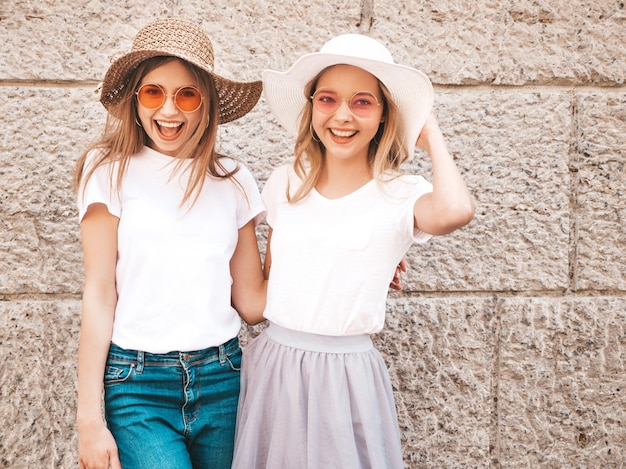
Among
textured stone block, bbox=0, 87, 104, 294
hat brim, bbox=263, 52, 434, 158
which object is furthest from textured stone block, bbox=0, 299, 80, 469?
hat brim, bbox=263, 52, 434, 158

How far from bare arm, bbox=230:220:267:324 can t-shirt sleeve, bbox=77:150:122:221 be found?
17.4 inches

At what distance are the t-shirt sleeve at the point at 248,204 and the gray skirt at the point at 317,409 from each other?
41 centimetres

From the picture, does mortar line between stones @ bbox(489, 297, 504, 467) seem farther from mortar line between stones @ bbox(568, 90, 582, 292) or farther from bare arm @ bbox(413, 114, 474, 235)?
bare arm @ bbox(413, 114, 474, 235)

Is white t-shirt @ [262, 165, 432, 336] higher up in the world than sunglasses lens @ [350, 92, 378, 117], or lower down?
lower down

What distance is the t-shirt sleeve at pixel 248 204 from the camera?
2102 mm

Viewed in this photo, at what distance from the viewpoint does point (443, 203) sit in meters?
1.76

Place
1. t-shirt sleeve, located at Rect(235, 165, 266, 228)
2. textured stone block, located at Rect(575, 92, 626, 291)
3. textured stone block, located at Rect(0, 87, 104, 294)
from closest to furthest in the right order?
t-shirt sleeve, located at Rect(235, 165, 266, 228)
textured stone block, located at Rect(0, 87, 104, 294)
textured stone block, located at Rect(575, 92, 626, 291)

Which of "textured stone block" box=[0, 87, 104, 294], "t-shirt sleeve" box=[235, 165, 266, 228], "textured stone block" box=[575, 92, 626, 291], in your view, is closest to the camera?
"t-shirt sleeve" box=[235, 165, 266, 228]

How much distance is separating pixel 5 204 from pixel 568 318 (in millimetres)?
2510

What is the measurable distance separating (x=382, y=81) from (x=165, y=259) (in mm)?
873

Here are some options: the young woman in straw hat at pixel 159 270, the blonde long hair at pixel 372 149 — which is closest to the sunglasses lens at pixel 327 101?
the blonde long hair at pixel 372 149

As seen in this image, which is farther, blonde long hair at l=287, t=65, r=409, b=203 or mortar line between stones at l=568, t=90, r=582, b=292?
mortar line between stones at l=568, t=90, r=582, b=292

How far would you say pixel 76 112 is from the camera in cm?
263

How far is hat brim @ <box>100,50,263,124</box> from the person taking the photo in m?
1.91
